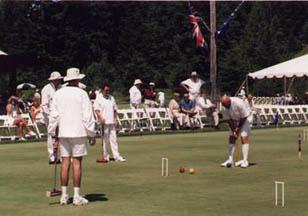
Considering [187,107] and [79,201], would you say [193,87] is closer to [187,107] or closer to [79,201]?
[187,107]

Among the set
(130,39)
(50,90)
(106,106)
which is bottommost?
(106,106)

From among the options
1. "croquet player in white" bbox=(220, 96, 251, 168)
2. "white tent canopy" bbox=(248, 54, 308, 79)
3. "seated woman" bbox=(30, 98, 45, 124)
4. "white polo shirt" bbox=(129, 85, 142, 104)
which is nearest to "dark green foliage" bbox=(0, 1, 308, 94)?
"white tent canopy" bbox=(248, 54, 308, 79)

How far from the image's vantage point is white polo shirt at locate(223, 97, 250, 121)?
52.6 feet

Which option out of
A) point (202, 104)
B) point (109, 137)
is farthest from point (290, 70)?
point (109, 137)

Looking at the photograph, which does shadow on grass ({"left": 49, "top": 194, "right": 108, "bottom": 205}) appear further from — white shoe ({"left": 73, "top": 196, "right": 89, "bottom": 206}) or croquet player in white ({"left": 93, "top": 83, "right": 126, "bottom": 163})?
croquet player in white ({"left": 93, "top": 83, "right": 126, "bottom": 163})

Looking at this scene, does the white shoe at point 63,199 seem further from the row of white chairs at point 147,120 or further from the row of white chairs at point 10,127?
the row of white chairs at point 147,120

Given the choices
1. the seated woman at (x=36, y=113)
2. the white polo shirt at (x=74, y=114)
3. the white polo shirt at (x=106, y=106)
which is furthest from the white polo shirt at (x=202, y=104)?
the white polo shirt at (x=74, y=114)

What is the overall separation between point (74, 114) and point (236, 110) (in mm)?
5604

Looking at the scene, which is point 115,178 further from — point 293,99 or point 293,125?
point 293,99

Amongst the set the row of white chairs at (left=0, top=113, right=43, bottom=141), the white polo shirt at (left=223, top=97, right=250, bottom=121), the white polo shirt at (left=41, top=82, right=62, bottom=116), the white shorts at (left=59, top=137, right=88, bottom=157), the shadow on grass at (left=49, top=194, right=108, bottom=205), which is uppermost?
the white polo shirt at (left=41, top=82, right=62, bottom=116)

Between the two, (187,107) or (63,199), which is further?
(187,107)

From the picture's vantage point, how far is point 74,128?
Result: 11203 millimetres

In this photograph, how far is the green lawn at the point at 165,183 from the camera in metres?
10.8

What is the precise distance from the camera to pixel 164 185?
43.9 ft
